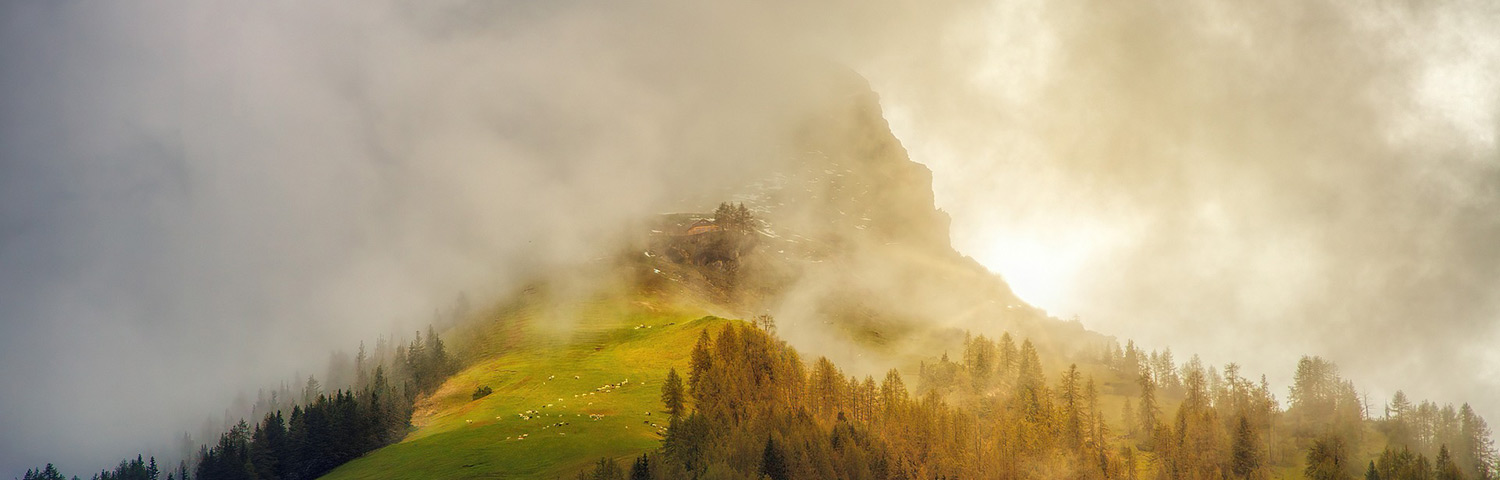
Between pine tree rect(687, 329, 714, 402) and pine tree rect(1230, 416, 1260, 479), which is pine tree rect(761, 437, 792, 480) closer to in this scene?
pine tree rect(687, 329, 714, 402)

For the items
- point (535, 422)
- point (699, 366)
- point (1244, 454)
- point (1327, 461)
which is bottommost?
point (1327, 461)

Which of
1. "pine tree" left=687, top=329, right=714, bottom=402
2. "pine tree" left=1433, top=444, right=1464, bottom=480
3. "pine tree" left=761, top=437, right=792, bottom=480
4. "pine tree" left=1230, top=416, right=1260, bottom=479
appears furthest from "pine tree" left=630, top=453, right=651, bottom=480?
"pine tree" left=1433, top=444, right=1464, bottom=480

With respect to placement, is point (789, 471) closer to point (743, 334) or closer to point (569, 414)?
point (743, 334)

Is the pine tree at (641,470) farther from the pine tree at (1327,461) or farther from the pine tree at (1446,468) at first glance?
the pine tree at (1446,468)

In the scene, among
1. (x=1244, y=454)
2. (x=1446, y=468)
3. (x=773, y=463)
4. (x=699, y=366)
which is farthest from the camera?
(x=1244, y=454)

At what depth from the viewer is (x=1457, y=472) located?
178 m

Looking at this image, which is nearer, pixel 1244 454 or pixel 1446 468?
pixel 1446 468

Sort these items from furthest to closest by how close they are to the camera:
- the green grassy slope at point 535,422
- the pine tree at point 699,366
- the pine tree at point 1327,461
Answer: the pine tree at point 1327,461, the pine tree at point 699,366, the green grassy slope at point 535,422

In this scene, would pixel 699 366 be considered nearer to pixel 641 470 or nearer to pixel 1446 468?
pixel 641 470

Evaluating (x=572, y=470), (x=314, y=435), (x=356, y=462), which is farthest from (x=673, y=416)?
Answer: (x=314, y=435)

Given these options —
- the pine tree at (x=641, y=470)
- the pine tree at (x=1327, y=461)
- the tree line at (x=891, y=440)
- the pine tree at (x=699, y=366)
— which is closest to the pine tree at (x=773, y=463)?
the tree line at (x=891, y=440)

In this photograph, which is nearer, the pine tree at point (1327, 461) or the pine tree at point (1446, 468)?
the pine tree at point (1327, 461)

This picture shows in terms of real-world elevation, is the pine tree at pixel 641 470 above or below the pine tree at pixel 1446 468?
above

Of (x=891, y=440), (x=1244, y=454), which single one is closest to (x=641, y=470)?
(x=891, y=440)
